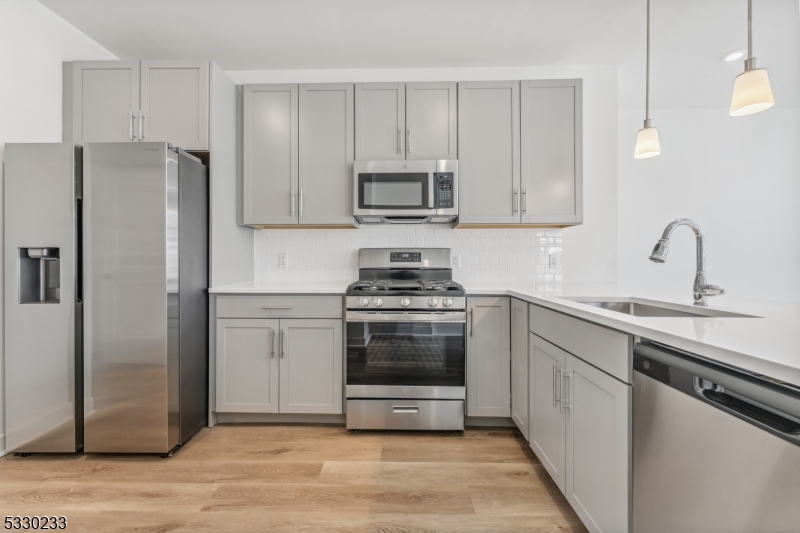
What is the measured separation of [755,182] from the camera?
12.2ft

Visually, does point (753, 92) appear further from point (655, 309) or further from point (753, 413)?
point (753, 413)

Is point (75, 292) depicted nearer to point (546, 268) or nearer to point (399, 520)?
point (399, 520)

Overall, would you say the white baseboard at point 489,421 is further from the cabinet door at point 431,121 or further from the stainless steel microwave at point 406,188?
the cabinet door at point 431,121

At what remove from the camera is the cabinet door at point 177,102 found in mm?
2541

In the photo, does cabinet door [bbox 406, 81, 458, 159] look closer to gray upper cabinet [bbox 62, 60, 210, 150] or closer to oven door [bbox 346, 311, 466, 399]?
oven door [bbox 346, 311, 466, 399]

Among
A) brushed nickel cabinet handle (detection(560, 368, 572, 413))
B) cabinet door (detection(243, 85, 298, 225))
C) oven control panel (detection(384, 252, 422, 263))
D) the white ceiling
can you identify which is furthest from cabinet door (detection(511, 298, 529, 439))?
the white ceiling

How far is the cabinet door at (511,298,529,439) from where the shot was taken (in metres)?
2.21

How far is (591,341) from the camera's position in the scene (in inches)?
55.0

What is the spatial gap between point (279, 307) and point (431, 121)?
1699 millimetres

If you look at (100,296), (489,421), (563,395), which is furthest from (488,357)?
(100,296)

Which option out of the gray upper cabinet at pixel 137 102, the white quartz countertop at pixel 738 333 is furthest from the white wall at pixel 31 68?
the white quartz countertop at pixel 738 333

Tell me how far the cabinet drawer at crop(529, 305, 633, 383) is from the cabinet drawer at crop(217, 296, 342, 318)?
4.33 ft

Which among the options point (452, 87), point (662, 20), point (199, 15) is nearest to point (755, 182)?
point (662, 20)

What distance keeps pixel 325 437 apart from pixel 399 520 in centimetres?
92
